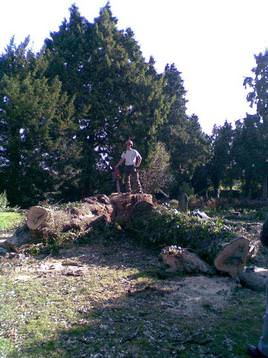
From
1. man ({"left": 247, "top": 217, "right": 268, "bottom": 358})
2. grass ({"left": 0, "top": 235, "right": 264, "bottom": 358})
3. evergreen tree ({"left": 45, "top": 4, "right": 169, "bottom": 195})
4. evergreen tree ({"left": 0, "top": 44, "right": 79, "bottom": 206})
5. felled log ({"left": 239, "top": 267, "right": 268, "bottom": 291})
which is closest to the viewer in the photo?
man ({"left": 247, "top": 217, "right": 268, "bottom": 358})

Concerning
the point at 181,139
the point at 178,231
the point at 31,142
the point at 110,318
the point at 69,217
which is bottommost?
Result: the point at 110,318

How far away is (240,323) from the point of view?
4.74 m

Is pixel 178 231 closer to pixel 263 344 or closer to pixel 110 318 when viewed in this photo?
pixel 110 318

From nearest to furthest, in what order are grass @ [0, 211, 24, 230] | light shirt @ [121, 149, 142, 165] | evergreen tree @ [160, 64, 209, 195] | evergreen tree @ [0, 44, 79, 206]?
light shirt @ [121, 149, 142, 165] < grass @ [0, 211, 24, 230] < evergreen tree @ [0, 44, 79, 206] < evergreen tree @ [160, 64, 209, 195]

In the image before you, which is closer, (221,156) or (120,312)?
(120,312)

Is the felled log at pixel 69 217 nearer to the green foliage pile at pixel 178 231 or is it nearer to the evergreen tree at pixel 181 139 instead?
the green foliage pile at pixel 178 231

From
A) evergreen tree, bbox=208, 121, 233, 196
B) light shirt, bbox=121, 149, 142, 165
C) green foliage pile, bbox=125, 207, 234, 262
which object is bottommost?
green foliage pile, bbox=125, 207, 234, 262

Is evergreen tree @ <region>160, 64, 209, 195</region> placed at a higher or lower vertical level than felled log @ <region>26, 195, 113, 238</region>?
higher

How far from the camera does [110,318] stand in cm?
478

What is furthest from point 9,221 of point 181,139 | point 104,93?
point 181,139

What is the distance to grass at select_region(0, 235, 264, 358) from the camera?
→ 4.04 meters

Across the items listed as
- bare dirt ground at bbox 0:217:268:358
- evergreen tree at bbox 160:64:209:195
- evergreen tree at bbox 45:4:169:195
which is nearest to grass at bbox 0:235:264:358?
bare dirt ground at bbox 0:217:268:358

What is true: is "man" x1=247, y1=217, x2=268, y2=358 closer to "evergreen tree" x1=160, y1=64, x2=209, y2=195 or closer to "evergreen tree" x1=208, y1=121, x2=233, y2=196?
"evergreen tree" x1=160, y1=64, x2=209, y2=195

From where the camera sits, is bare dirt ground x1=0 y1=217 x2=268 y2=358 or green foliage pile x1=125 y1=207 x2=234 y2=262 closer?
bare dirt ground x1=0 y1=217 x2=268 y2=358
